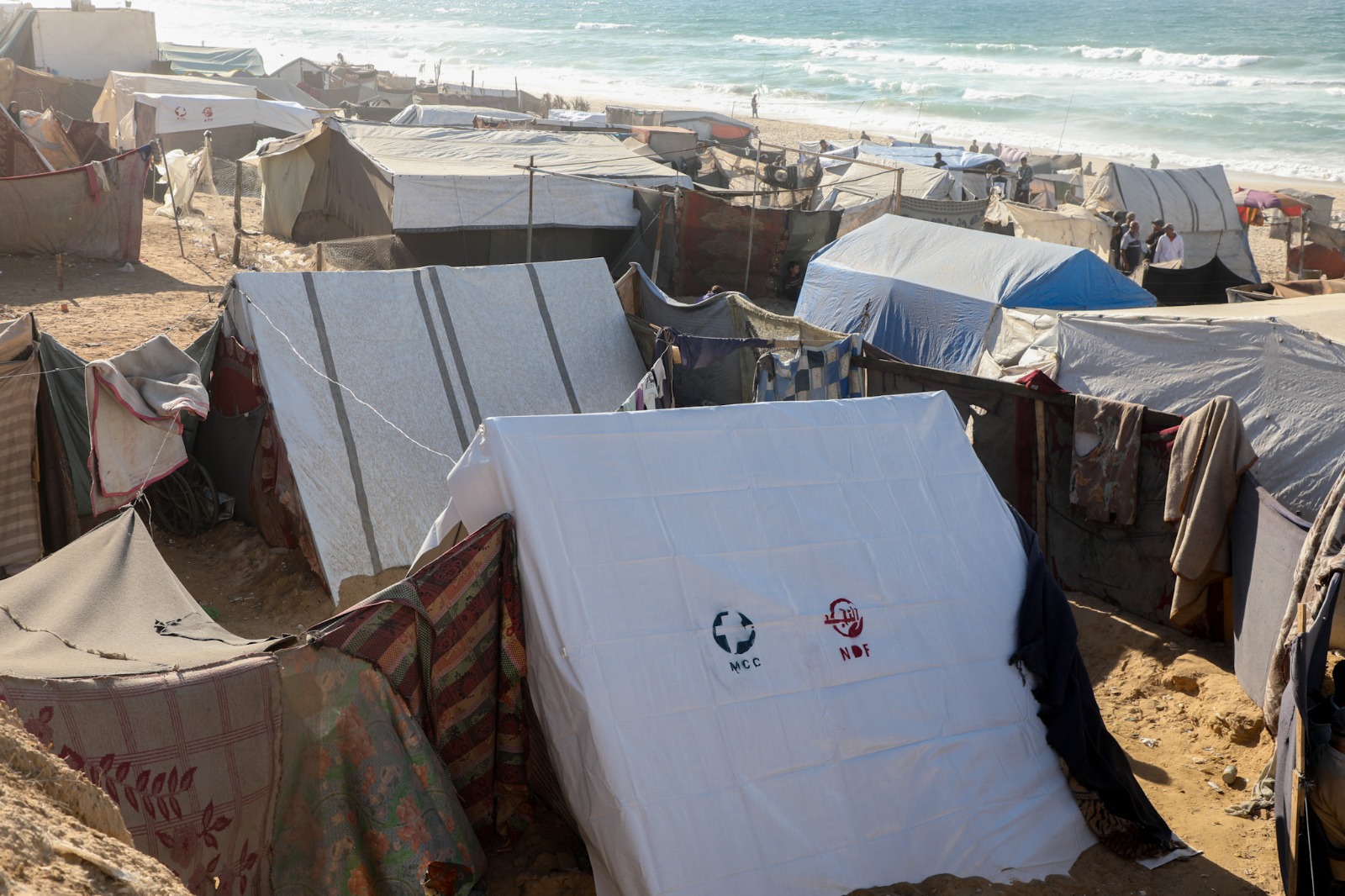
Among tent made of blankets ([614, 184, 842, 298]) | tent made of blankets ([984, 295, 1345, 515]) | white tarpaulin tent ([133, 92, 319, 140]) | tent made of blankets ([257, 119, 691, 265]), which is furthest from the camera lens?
white tarpaulin tent ([133, 92, 319, 140])

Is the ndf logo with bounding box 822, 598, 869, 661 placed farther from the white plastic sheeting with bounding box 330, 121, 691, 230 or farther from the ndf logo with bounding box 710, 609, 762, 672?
the white plastic sheeting with bounding box 330, 121, 691, 230

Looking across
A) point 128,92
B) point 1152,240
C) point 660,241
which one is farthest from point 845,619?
point 128,92

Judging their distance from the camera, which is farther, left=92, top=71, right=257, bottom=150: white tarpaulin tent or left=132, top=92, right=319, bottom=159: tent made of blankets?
left=92, top=71, right=257, bottom=150: white tarpaulin tent

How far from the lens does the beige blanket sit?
636 centimetres

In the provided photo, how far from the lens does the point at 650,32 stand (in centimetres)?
9356

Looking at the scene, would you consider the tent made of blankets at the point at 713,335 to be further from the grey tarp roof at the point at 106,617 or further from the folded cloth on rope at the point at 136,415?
the grey tarp roof at the point at 106,617

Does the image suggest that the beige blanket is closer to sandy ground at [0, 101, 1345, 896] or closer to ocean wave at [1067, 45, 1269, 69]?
sandy ground at [0, 101, 1345, 896]

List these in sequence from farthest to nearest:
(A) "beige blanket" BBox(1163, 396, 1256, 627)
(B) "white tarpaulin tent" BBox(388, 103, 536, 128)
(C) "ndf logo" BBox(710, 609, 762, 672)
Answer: (B) "white tarpaulin tent" BBox(388, 103, 536, 128) < (A) "beige blanket" BBox(1163, 396, 1256, 627) < (C) "ndf logo" BBox(710, 609, 762, 672)

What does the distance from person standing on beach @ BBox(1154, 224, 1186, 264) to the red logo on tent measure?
13.9 metres

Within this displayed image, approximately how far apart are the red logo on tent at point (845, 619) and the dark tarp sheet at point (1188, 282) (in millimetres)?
10679

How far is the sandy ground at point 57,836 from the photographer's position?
1.81 metres

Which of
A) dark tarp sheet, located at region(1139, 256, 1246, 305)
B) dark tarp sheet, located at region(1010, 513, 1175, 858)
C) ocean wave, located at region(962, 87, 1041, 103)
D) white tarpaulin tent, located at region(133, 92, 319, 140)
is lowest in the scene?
dark tarp sheet, located at region(1010, 513, 1175, 858)

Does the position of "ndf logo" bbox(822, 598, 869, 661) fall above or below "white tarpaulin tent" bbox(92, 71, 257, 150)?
below

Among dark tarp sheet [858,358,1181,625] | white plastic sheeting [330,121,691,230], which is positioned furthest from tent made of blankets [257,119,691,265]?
dark tarp sheet [858,358,1181,625]
